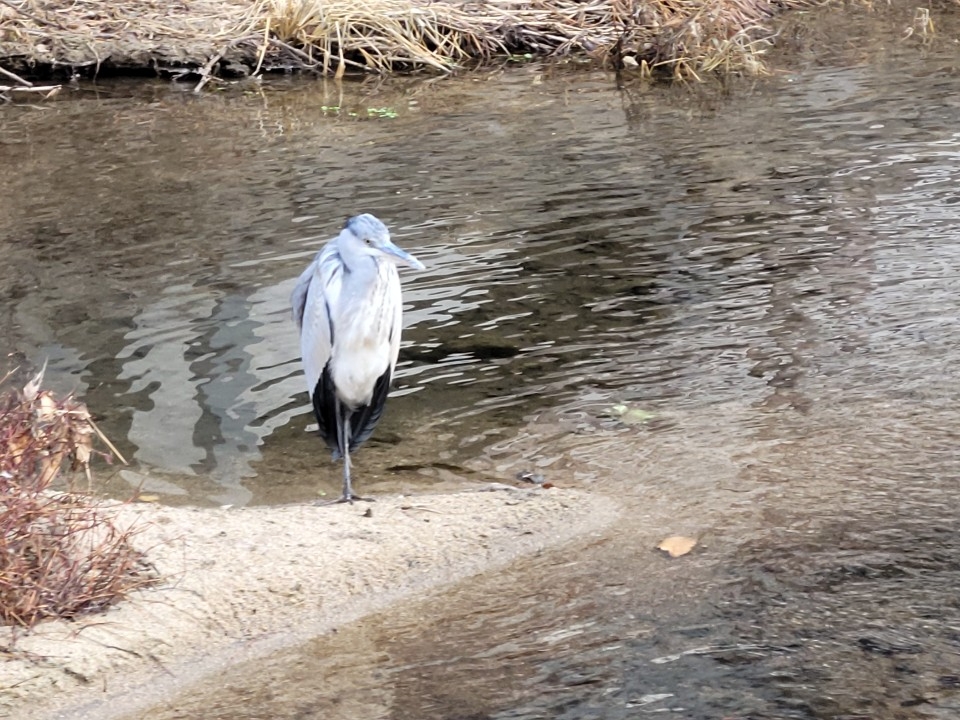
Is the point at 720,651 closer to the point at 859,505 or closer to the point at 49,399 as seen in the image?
the point at 859,505

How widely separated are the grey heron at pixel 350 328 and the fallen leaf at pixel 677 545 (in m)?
1.20

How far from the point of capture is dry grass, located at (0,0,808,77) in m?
12.0

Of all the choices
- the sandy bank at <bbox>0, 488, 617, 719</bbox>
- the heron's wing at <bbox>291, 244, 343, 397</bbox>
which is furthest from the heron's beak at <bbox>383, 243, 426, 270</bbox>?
the sandy bank at <bbox>0, 488, 617, 719</bbox>

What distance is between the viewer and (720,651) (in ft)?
11.5

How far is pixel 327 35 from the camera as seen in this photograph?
40.4ft

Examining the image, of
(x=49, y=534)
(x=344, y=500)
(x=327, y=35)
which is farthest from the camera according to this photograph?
(x=327, y=35)

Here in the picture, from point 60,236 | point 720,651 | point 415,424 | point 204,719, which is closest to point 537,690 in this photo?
point 720,651

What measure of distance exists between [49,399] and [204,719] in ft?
4.08

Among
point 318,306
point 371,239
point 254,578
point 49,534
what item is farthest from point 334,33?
point 49,534

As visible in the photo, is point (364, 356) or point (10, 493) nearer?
point (10, 493)

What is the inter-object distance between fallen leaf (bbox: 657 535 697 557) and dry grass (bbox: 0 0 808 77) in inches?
322

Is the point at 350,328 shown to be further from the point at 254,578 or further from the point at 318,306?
the point at 254,578

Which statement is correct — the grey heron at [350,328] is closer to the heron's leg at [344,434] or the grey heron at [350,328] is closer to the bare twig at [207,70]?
the heron's leg at [344,434]

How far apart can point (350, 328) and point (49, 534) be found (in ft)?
4.91
